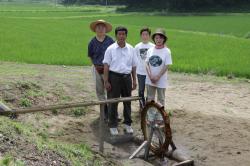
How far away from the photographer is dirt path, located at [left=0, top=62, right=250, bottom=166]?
6.99 meters

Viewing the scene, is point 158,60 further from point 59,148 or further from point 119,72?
point 59,148

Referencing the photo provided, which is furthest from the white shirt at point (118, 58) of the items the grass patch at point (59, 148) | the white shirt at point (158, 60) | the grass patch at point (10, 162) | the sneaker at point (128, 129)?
the grass patch at point (10, 162)

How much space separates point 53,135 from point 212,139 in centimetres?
241

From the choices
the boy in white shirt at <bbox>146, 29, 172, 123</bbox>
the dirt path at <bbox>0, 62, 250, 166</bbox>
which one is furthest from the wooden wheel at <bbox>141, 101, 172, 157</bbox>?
the boy in white shirt at <bbox>146, 29, 172, 123</bbox>

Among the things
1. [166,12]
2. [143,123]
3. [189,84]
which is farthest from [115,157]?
[166,12]

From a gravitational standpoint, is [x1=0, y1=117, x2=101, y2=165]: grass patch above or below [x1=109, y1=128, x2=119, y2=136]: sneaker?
above

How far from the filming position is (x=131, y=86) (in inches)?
293

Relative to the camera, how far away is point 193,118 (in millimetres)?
8562

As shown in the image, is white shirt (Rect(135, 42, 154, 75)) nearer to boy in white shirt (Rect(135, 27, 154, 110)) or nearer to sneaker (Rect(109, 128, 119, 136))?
boy in white shirt (Rect(135, 27, 154, 110))

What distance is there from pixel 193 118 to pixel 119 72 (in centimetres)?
201

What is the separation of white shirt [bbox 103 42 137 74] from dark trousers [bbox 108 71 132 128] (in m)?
0.10

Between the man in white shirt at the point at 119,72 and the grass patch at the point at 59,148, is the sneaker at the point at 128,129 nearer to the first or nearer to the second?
the man in white shirt at the point at 119,72

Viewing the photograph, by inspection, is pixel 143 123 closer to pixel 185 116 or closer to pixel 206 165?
pixel 206 165

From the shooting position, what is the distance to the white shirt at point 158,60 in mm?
7184
